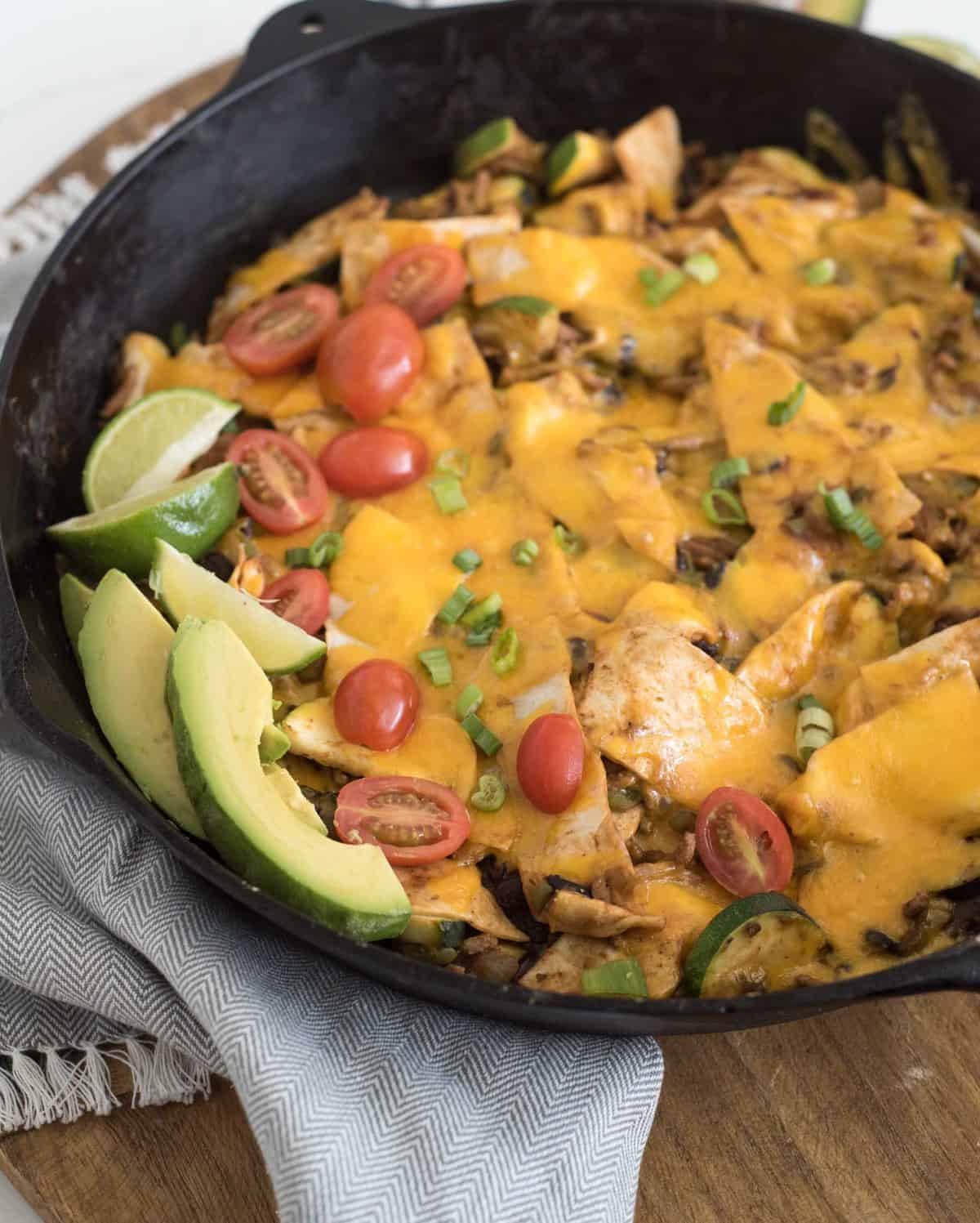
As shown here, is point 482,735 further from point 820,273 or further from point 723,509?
point 820,273

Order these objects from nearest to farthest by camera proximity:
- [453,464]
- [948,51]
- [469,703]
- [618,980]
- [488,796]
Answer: [618,980] < [488,796] < [469,703] < [453,464] < [948,51]

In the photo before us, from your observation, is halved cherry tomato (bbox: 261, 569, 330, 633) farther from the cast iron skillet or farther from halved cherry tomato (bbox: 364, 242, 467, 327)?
halved cherry tomato (bbox: 364, 242, 467, 327)

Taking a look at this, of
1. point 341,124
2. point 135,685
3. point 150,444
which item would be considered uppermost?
point 341,124

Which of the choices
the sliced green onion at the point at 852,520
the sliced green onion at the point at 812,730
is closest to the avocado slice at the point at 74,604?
the sliced green onion at the point at 812,730

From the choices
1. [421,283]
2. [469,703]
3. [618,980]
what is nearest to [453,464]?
[421,283]

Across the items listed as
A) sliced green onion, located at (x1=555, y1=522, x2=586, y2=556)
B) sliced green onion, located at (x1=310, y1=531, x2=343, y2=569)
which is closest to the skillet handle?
sliced green onion, located at (x1=310, y1=531, x2=343, y2=569)
